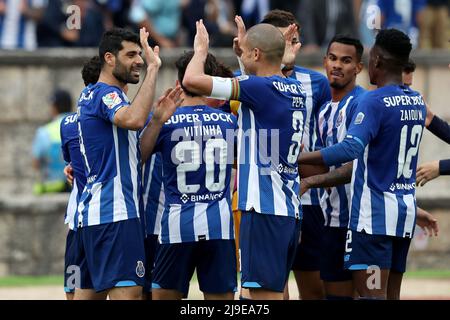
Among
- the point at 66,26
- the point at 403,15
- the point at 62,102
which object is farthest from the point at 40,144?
the point at 403,15

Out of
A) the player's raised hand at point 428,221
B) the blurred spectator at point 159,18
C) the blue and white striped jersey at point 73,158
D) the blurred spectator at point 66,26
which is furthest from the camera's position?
the blurred spectator at point 159,18

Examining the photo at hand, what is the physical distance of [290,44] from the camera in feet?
38.0

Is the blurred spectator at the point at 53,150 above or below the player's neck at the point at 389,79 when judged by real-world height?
below

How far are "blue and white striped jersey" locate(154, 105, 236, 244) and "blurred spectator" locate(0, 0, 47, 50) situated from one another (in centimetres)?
830

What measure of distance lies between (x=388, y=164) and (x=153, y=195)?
84.9 inches

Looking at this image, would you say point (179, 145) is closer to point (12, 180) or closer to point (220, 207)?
point (220, 207)

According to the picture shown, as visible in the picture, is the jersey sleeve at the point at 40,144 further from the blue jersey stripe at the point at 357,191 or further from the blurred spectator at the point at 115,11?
the blue jersey stripe at the point at 357,191

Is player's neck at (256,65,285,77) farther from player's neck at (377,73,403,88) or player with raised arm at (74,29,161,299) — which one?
player's neck at (377,73,403,88)

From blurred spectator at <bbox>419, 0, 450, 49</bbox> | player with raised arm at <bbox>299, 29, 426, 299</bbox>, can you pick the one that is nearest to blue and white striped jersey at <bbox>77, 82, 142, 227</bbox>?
player with raised arm at <bbox>299, 29, 426, 299</bbox>

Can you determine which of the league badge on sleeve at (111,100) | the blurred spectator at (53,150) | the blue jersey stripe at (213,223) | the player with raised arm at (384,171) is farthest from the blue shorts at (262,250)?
the blurred spectator at (53,150)

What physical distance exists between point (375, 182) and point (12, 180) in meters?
9.00

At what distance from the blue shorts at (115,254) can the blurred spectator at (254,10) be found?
9.07 m

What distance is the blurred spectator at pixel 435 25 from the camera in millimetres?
20344

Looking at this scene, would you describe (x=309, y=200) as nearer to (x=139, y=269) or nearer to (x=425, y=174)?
(x=425, y=174)
